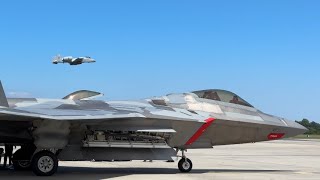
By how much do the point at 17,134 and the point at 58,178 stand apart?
2.01m

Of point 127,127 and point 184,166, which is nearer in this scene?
point 127,127

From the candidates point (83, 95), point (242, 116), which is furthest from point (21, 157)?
point (242, 116)

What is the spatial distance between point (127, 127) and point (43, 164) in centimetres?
240

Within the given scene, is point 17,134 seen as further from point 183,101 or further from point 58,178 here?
point 183,101

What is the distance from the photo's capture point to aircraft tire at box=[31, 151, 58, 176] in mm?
11461

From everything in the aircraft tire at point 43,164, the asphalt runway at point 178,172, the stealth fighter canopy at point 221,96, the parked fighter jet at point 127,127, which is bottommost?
the asphalt runway at point 178,172

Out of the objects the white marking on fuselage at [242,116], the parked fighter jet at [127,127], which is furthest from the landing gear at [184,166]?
the white marking on fuselage at [242,116]

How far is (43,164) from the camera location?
11.5 m

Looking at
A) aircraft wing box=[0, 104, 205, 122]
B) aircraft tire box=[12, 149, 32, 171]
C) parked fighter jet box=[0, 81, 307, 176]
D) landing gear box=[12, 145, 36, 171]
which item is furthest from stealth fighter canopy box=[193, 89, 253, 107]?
aircraft tire box=[12, 149, 32, 171]

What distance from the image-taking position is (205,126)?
12.9m

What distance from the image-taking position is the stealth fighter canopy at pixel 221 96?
14133mm

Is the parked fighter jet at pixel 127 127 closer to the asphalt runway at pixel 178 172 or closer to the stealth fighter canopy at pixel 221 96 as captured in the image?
the stealth fighter canopy at pixel 221 96

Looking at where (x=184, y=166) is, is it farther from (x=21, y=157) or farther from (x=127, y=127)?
(x=21, y=157)

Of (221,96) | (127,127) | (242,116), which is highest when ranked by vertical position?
(221,96)
